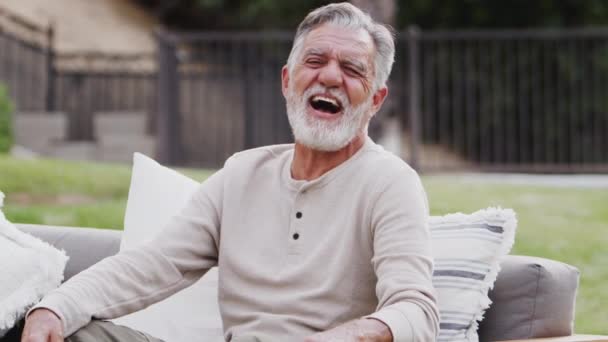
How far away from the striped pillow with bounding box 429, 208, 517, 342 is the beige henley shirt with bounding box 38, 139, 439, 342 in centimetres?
22

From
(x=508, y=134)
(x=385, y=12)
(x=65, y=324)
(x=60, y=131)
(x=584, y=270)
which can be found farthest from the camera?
(x=60, y=131)

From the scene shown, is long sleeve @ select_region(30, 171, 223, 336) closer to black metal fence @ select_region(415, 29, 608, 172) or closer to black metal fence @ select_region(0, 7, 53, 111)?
black metal fence @ select_region(415, 29, 608, 172)

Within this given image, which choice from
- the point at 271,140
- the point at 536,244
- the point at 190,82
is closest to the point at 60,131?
the point at 190,82

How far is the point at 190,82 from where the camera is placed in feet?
37.0

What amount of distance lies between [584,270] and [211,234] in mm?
3500

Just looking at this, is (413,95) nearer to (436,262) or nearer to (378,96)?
(378,96)

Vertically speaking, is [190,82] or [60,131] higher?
[190,82]

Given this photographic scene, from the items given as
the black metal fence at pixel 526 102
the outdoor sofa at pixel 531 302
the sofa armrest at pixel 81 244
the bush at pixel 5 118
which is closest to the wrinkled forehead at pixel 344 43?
the outdoor sofa at pixel 531 302

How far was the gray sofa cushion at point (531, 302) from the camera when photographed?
2686 millimetres

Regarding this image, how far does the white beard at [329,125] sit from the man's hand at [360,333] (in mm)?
619

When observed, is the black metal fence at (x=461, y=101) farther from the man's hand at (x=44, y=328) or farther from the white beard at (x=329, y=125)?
the man's hand at (x=44, y=328)

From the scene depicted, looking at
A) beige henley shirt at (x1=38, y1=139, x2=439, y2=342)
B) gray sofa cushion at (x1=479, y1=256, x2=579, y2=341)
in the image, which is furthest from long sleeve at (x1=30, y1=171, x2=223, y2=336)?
gray sofa cushion at (x1=479, y1=256, x2=579, y2=341)

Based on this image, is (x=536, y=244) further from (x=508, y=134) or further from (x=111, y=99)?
(x=111, y=99)

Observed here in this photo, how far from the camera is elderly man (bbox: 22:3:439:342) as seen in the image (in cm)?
250
